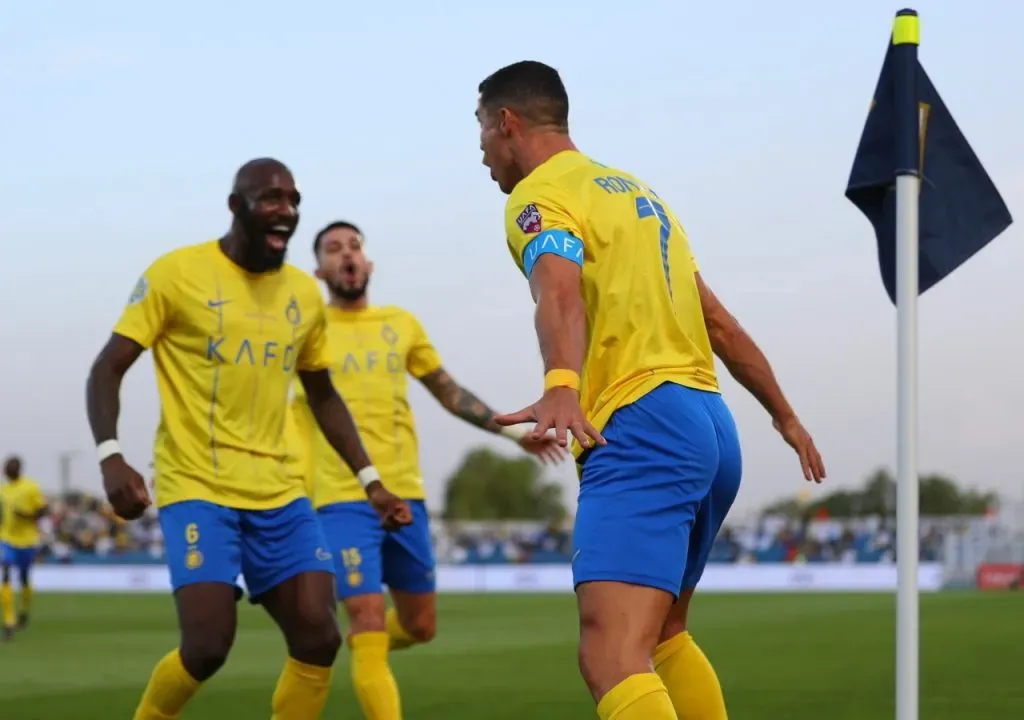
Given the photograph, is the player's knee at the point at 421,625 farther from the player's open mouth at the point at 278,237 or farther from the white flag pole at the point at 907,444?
the white flag pole at the point at 907,444

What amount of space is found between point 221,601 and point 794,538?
48220 millimetres

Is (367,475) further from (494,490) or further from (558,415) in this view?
(494,490)

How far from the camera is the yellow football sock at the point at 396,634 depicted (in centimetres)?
990

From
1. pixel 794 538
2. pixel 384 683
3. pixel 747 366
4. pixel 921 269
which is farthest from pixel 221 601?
pixel 794 538

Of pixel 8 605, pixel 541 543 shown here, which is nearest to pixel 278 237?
pixel 8 605

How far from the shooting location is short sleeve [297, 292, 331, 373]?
7.74 meters

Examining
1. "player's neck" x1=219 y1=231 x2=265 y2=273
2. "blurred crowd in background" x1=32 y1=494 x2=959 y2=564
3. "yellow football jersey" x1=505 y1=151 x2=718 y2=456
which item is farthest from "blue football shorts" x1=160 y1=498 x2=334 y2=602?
"blurred crowd in background" x1=32 y1=494 x2=959 y2=564

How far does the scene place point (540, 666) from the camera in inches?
587

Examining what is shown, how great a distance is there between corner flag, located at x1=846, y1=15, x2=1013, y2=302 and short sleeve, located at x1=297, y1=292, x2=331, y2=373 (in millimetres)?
2972

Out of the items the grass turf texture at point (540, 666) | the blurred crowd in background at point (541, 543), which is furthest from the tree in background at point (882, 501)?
the grass turf texture at point (540, 666)

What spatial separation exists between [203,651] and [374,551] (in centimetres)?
250

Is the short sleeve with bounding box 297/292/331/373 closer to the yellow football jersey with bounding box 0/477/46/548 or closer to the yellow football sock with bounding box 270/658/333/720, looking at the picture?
the yellow football sock with bounding box 270/658/333/720

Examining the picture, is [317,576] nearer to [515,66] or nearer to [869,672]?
[515,66]

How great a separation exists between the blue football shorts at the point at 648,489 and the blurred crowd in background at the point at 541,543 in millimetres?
42130
